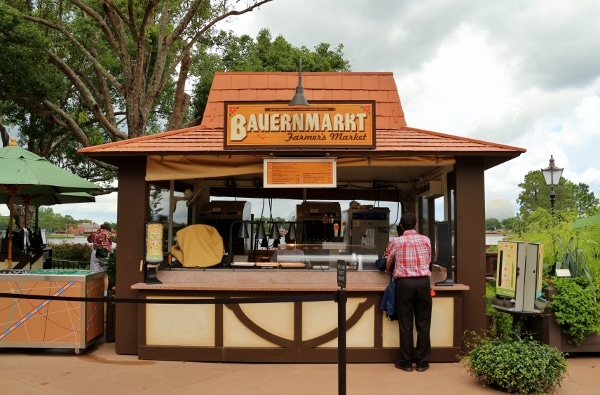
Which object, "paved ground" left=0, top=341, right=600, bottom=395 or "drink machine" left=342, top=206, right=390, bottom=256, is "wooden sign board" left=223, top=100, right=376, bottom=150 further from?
"drink machine" left=342, top=206, right=390, bottom=256

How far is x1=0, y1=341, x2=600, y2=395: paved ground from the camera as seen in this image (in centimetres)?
537

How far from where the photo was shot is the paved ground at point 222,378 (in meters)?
5.37

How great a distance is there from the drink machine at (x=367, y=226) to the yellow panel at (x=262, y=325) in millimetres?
3049

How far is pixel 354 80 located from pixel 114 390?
5583mm

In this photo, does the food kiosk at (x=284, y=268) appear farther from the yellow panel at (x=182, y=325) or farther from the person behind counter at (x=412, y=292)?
the person behind counter at (x=412, y=292)

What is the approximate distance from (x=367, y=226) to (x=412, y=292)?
3.44 metres

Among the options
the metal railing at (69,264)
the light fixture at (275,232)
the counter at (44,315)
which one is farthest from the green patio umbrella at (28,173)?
the metal railing at (69,264)

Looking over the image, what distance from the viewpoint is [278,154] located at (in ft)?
22.1

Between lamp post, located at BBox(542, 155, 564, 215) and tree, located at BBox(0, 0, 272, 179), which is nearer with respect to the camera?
tree, located at BBox(0, 0, 272, 179)

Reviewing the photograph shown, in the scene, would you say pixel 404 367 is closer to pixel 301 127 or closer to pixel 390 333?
pixel 390 333

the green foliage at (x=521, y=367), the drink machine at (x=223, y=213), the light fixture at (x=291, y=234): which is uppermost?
the drink machine at (x=223, y=213)

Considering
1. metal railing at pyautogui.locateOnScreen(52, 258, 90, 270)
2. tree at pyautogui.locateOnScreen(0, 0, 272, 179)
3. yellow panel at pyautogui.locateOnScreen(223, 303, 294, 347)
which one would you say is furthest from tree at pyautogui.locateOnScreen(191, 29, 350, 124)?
yellow panel at pyautogui.locateOnScreen(223, 303, 294, 347)

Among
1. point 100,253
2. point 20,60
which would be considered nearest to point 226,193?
point 100,253

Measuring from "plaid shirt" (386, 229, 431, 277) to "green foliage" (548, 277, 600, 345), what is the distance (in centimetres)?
186
